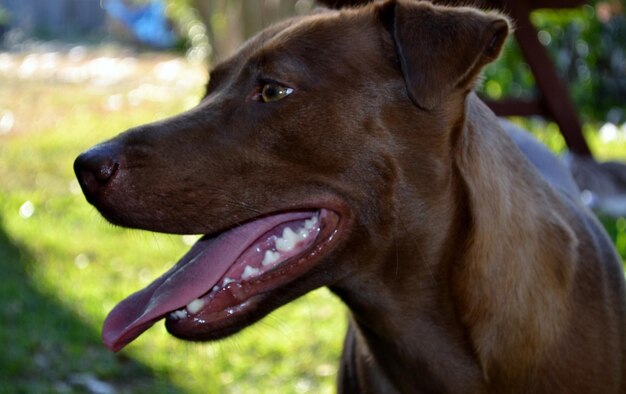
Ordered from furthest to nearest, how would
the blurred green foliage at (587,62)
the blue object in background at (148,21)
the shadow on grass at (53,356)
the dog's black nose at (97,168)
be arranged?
1. the blue object in background at (148,21)
2. the blurred green foliage at (587,62)
3. the shadow on grass at (53,356)
4. the dog's black nose at (97,168)

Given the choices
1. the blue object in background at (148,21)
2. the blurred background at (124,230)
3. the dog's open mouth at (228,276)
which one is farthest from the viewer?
the blue object in background at (148,21)

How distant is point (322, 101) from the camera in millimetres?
3113

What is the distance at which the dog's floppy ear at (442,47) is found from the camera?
9.84 ft

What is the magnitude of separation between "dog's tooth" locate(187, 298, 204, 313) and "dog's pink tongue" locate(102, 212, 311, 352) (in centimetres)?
1

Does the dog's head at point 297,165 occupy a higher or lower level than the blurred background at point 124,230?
higher

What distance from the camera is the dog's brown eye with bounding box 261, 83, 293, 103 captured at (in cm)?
314

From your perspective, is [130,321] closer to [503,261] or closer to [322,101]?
[322,101]

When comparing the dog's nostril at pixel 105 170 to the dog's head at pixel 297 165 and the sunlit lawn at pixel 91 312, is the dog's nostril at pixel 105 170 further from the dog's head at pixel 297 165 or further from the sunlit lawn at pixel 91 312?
the sunlit lawn at pixel 91 312

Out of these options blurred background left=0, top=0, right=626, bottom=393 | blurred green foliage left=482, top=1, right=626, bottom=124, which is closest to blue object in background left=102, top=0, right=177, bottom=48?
blurred background left=0, top=0, right=626, bottom=393

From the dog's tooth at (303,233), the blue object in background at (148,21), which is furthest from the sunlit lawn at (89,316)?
the blue object in background at (148,21)

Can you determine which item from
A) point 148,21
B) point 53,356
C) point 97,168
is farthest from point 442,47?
point 148,21

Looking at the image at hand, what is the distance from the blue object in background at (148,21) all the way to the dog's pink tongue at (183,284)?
697 inches

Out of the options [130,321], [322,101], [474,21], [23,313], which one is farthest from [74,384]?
[474,21]

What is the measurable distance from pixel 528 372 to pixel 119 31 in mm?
20584
